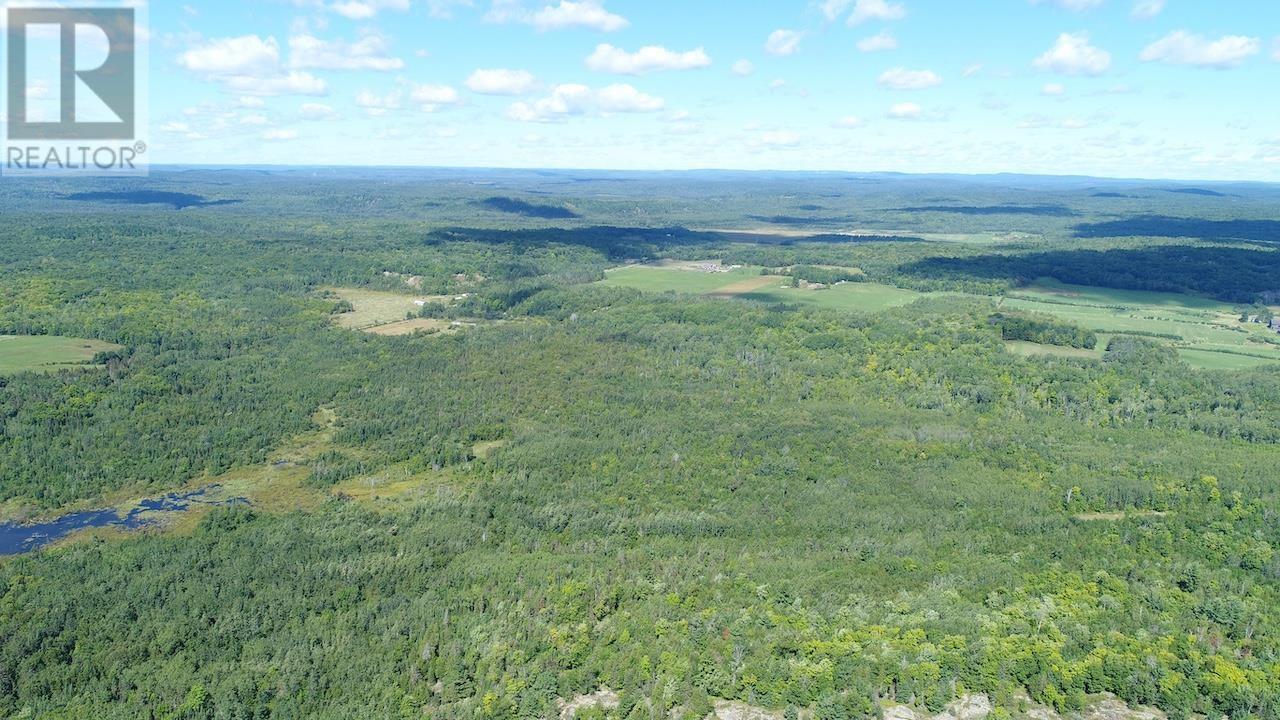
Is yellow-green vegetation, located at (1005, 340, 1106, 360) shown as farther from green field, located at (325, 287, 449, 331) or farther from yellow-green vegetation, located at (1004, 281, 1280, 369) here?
green field, located at (325, 287, 449, 331)

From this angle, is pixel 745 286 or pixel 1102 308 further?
pixel 745 286

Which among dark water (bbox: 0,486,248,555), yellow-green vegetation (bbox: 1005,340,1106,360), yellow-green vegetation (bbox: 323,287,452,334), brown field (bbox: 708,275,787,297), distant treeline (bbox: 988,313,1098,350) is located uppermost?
brown field (bbox: 708,275,787,297)

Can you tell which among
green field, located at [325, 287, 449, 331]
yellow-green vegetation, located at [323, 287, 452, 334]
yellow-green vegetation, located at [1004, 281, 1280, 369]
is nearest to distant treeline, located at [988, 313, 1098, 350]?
yellow-green vegetation, located at [1004, 281, 1280, 369]

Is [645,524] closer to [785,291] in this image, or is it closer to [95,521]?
[95,521]

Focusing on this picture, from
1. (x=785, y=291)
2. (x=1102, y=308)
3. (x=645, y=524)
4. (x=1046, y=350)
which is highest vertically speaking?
(x=1102, y=308)

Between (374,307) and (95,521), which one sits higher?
(374,307)

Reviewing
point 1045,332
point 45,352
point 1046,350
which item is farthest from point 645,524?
point 45,352

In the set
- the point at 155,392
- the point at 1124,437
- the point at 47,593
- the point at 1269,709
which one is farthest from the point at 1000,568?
the point at 155,392
